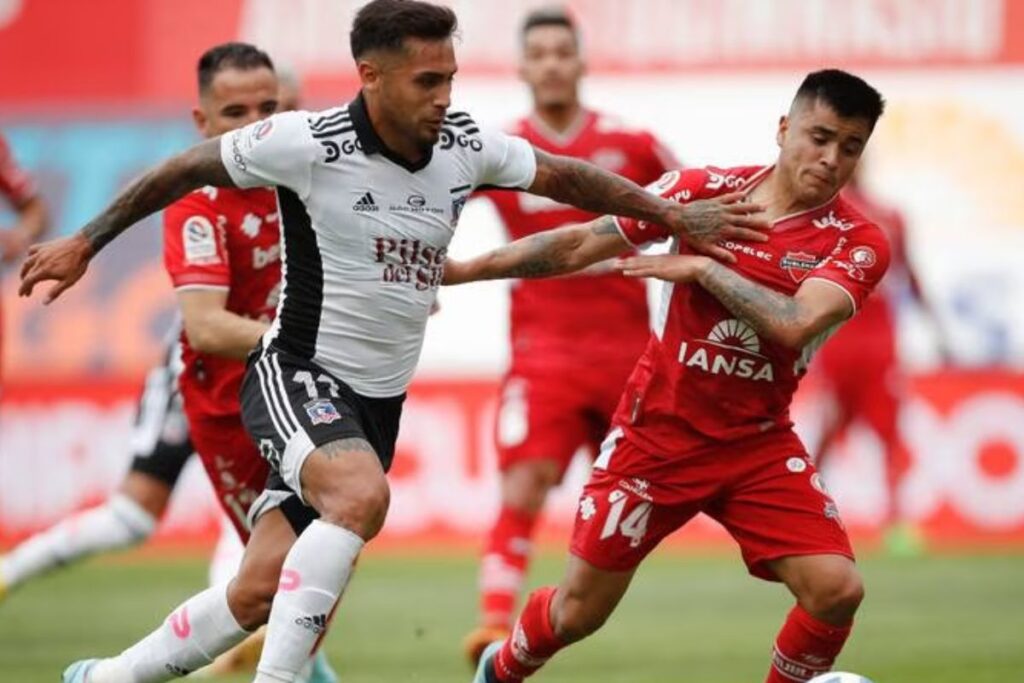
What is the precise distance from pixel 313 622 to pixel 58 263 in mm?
1321

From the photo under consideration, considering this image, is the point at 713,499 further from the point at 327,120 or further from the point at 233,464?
the point at 233,464

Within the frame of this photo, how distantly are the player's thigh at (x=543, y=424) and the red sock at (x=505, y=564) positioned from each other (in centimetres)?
28

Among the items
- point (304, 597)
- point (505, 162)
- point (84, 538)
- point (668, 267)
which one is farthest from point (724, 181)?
point (84, 538)

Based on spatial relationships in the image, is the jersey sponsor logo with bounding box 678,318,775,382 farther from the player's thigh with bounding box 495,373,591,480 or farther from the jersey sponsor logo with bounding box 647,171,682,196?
the player's thigh with bounding box 495,373,591,480

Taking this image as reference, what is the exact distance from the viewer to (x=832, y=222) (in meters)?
7.21

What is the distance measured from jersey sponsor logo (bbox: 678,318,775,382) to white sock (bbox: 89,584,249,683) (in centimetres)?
173

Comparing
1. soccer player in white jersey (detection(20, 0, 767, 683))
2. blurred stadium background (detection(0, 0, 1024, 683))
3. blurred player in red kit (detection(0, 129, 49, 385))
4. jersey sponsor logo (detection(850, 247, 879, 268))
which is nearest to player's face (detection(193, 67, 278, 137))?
soccer player in white jersey (detection(20, 0, 767, 683))

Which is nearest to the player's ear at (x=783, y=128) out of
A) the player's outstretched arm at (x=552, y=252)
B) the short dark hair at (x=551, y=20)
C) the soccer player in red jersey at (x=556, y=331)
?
the player's outstretched arm at (x=552, y=252)

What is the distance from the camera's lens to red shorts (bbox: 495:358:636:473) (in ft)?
32.3

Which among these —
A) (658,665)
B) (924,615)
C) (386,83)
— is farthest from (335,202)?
(924,615)

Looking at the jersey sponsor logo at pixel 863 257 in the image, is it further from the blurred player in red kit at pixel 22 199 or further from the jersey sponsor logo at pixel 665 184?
Result: the blurred player in red kit at pixel 22 199

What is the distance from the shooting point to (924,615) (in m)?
11.7

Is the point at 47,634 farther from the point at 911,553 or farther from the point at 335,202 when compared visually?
the point at 911,553

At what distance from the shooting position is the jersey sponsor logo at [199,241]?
7910 millimetres
